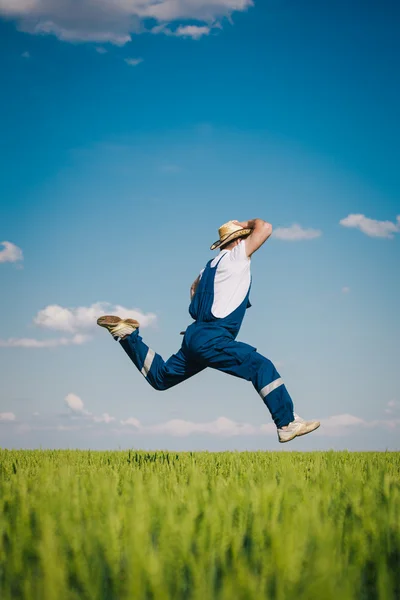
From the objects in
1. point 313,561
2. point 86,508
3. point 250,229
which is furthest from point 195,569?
point 250,229

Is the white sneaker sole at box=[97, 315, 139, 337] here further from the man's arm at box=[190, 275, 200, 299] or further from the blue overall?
the man's arm at box=[190, 275, 200, 299]

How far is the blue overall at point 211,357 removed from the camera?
5305 millimetres

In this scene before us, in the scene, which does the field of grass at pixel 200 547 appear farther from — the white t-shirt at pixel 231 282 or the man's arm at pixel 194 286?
the man's arm at pixel 194 286

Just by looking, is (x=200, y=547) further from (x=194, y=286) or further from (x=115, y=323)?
(x=194, y=286)

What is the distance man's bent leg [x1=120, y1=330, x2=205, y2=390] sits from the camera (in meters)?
5.75

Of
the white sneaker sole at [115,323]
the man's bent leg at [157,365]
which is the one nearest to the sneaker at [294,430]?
the man's bent leg at [157,365]

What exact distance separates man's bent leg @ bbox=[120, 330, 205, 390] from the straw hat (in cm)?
115

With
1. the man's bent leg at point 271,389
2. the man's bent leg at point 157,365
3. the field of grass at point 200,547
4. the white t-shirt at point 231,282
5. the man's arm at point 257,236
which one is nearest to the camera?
the field of grass at point 200,547

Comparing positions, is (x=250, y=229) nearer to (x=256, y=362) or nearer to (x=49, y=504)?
(x=256, y=362)

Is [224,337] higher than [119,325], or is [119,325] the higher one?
[119,325]

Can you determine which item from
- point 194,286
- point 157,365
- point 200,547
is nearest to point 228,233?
point 194,286

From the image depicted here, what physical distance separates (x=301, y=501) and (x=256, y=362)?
226 cm

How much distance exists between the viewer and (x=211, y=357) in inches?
212

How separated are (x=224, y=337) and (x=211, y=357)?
22 cm
